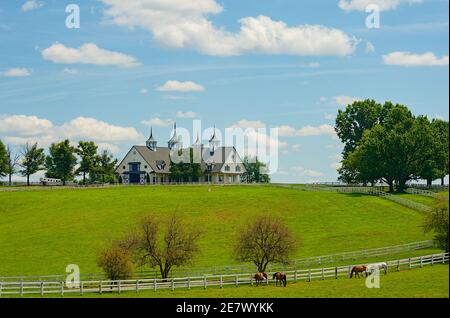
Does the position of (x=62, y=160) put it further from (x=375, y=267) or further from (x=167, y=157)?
(x=375, y=267)

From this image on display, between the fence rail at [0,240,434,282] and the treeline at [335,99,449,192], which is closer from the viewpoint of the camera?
the fence rail at [0,240,434,282]

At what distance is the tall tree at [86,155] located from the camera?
134750 mm

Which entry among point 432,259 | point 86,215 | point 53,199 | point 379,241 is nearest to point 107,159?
point 53,199

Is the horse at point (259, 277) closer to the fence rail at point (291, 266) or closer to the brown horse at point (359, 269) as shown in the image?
the fence rail at point (291, 266)

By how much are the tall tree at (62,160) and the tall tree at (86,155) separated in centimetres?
143

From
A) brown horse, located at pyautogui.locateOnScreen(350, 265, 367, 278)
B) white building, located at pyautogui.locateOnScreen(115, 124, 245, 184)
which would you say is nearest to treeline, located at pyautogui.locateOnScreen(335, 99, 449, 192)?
white building, located at pyautogui.locateOnScreen(115, 124, 245, 184)

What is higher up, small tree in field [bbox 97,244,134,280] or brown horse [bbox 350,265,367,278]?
small tree in field [bbox 97,244,134,280]

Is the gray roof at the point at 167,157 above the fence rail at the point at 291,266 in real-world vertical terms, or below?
above

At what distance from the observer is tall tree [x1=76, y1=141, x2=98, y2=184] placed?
135 m

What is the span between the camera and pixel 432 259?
2110 inches

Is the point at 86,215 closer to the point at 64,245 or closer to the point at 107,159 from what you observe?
the point at 64,245

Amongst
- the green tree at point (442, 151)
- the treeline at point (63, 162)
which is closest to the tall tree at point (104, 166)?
the treeline at point (63, 162)

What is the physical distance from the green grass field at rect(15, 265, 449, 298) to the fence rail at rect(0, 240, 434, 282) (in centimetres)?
672

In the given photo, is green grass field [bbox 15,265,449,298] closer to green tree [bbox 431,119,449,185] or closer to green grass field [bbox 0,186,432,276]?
green grass field [bbox 0,186,432,276]
